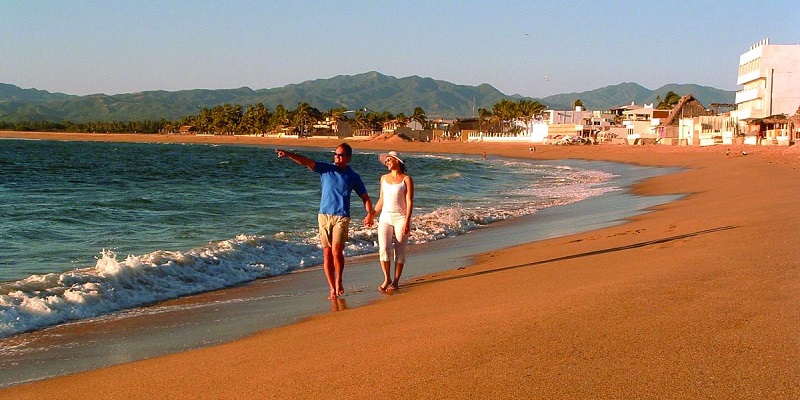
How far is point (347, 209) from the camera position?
27.4 feet

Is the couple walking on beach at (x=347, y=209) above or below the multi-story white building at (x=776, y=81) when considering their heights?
below

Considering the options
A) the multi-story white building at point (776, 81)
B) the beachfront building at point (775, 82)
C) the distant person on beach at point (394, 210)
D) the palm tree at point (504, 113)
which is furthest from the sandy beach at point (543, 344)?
the palm tree at point (504, 113)

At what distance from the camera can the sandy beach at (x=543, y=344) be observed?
4.08 meters

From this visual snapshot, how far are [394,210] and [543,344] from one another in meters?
3.95

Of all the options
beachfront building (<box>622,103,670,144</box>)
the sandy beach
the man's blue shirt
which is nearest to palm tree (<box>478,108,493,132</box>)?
beachfront building (<box>622,103,670,144</box>)

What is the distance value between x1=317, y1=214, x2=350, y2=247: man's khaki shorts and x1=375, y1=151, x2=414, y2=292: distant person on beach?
414 millimetres

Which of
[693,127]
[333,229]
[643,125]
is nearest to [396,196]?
[333,229]

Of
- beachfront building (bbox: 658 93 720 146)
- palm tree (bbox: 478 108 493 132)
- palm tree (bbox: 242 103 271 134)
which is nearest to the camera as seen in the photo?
beachfront building (bbox: 658 93 720 146)

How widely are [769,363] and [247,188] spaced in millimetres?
26970

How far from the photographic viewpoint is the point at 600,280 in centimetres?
721

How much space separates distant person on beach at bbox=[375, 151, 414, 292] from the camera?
8492 millimetres

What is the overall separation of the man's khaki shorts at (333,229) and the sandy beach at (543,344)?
2.87ft

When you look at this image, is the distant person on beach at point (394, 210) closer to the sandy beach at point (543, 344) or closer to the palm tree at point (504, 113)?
the sandy beach at point (543, 344)

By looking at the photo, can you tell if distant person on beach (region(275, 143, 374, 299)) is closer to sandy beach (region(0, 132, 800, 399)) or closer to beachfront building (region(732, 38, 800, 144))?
sandy beach (region(0, 132, 800, 399))
